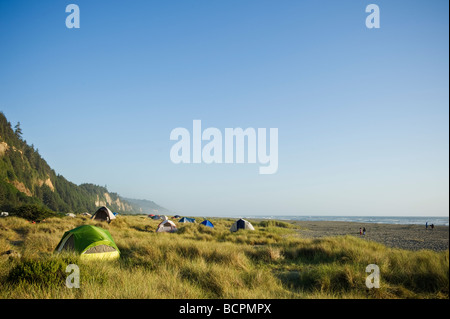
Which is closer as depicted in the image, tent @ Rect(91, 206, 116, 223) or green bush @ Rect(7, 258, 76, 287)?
green bush @ Rect(7, 258, 76, 287)

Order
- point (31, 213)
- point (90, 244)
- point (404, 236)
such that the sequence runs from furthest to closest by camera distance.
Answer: point (404, 236), point (31, 213), point (90, 244)

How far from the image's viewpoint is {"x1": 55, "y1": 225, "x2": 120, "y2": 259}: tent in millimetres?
9331

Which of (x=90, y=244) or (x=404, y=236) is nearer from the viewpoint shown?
(x=90, y=244)

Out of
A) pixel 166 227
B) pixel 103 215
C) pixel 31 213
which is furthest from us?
pixel 103 215

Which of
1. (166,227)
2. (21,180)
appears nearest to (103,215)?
(166,227)

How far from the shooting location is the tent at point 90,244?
367 inches

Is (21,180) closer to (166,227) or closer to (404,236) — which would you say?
(166,227)

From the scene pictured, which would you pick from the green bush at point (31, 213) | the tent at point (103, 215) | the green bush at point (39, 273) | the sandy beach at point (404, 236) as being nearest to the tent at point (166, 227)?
the tent at point (103, 215)

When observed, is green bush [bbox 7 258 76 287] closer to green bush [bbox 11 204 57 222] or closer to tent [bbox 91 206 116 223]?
green bush [bbox 11 204 57 222]

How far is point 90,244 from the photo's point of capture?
942 centimetres

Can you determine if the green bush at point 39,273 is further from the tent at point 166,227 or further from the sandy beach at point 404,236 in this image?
the sandy beach at point 404,236

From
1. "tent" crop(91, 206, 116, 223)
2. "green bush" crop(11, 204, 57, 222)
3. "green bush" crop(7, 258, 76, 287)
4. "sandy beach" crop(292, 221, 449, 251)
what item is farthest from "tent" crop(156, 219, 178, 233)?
"green bush" crop(7, 258, 76, 287)


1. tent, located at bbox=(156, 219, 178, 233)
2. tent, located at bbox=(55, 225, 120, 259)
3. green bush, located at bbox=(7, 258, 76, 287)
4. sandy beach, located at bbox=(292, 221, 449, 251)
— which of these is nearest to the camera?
green bush, located at bbox=(7, 258, 76, 287)
